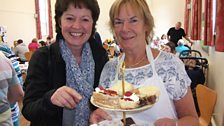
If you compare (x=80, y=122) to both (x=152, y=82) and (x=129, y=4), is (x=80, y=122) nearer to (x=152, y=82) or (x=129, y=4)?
(x=152, y=82)

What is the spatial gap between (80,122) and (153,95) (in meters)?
0.40

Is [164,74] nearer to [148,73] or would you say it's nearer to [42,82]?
[148,73]

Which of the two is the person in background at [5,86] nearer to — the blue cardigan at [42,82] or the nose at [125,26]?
the blue cardigan at [42,82]

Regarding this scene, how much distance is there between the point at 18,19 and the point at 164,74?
8.40m

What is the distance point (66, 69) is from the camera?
1268 mm

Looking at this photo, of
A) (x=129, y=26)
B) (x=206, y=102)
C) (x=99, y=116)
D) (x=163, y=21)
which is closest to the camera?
(x=99, y=116)

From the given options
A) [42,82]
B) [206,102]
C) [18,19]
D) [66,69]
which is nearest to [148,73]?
[66,69]

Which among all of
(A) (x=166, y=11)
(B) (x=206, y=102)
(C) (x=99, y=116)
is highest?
(A) (x=166, y=11)

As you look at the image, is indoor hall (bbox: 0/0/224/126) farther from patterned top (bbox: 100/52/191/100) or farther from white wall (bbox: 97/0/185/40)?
patterned top (bbox: 100/52/191/100)

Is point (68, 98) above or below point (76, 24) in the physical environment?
below

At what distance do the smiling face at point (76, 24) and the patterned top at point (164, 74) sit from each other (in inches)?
8.5

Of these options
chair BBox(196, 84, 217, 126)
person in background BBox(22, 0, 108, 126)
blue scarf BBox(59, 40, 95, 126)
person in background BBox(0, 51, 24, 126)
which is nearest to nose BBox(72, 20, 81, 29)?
person in background BBox(22, 0, 108, 126)

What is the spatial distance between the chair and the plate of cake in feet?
4.16

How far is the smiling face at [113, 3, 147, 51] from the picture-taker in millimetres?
1292
